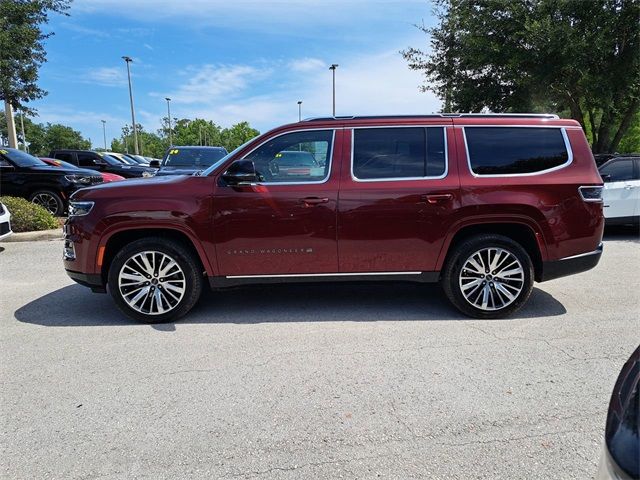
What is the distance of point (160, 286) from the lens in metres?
4.41

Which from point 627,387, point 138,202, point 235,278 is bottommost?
point 235,278

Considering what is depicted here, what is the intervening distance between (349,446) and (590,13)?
43.7ft

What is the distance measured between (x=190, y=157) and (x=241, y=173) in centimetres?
832

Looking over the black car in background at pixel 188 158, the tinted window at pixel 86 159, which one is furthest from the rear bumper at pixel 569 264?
the tinted window at pixel 86 159

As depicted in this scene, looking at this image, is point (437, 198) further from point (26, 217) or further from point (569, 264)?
point (26, 217)

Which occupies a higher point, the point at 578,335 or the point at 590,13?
the point at 590,13

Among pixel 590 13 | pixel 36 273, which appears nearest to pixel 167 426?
pixel 36 273

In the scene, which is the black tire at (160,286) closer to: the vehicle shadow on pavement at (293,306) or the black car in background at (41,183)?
the vehicle shadow on pavement at (293,306)

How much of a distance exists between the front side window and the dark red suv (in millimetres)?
11

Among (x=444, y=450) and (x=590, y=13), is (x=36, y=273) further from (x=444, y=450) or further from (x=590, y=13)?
(x=590, y=13)

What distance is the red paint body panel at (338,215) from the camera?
432 cm

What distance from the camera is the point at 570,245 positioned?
176 inches

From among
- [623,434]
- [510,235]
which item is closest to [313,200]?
[510,235]

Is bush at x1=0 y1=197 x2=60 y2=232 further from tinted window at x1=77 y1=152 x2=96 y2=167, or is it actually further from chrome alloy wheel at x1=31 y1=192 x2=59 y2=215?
tinted window at x1=77 y1=152 x2=96 y2=167
